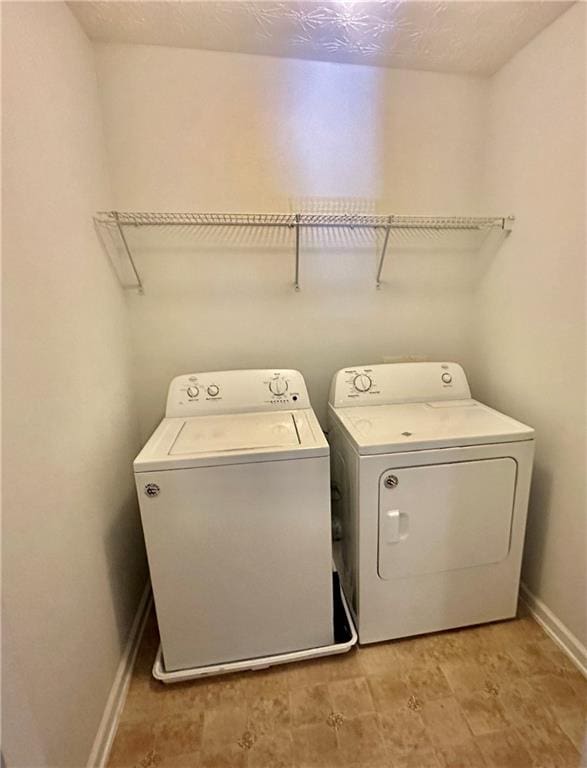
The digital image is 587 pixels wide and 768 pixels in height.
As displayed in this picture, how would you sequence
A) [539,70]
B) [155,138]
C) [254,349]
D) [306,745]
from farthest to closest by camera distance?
[254,349]
[155,138]
[539,70]
[306,745]

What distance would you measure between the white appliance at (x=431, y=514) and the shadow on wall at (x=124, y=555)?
939mm

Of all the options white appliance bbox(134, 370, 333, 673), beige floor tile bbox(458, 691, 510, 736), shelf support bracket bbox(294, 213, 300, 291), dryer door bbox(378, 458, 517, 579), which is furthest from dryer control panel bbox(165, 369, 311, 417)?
beige floor tile bbox(458, 691, 510, 736)

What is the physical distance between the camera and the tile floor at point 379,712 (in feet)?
3.77

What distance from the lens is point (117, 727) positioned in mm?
1243

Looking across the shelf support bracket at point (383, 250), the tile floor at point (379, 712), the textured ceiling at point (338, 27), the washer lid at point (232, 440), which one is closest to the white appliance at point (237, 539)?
the washer lid at point (232, 440)

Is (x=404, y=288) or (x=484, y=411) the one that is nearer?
(x=484, y=411)

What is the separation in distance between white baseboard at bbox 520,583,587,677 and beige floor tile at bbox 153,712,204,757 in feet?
4.69

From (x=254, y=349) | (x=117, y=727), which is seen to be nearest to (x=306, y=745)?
(x=117, y=727)

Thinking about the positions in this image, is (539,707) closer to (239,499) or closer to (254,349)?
(239,499)

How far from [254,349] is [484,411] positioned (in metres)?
1.13

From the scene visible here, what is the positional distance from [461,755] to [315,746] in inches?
18.0

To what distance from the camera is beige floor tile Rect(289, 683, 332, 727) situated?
125 centimetres

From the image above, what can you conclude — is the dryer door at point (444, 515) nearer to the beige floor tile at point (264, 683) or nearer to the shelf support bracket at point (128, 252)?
the beige floor tile at point (264, 683)

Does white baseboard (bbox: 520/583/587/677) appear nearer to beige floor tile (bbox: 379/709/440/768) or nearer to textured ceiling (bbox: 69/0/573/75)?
beige floor tile (bbox: 379/709/440/768)
